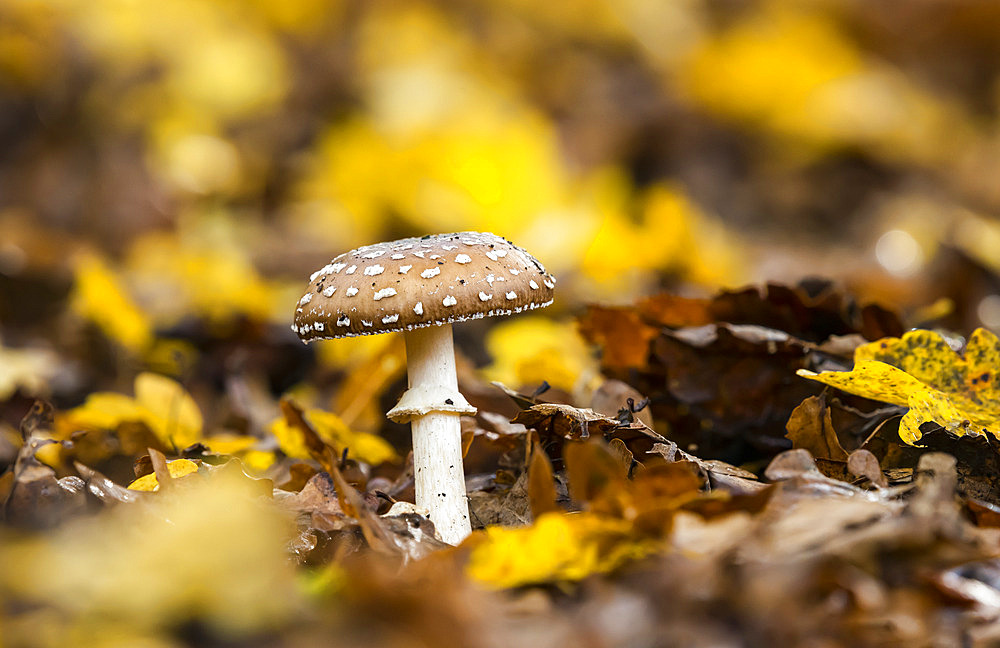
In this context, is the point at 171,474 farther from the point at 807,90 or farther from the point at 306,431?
the point at 807,90

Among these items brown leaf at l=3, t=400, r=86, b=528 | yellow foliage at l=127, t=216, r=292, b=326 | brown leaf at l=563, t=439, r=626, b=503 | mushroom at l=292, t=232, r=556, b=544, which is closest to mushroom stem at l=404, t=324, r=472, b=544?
mushroom at l=292, t=232, r=556, b=544

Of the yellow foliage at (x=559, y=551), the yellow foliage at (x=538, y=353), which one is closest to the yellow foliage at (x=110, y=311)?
the yellow foliage at (x=538, y=353)

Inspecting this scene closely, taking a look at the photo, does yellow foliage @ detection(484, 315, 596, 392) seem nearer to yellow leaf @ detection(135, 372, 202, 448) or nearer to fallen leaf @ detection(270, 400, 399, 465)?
fallen leaf @ detection(270, 400, 399, 465)

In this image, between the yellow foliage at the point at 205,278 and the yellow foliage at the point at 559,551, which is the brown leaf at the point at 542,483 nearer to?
the yellow foliage at the point at 559,551

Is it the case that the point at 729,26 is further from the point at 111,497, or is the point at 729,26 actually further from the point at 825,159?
the point at 111,497

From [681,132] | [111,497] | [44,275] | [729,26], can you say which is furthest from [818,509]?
[729,26]

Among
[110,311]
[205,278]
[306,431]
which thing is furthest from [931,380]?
[205,278]
